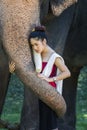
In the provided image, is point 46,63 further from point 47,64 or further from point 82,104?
point 82,104

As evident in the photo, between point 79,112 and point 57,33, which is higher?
point 57,33

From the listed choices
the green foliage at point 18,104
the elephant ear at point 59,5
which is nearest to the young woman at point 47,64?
the elephant ear at point 59,5

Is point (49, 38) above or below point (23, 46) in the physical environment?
below

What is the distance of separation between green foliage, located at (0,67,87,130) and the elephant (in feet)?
1.73

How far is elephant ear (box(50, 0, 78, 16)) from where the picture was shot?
5.79 m

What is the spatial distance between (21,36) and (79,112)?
3.50 m

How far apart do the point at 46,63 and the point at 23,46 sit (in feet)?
0.77

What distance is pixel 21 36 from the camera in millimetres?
5316

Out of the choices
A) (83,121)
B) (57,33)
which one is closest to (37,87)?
(57,33)

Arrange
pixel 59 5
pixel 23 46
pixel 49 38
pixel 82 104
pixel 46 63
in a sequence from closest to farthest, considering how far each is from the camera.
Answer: pixel 23 46, pixel 46 63, pixel 59 5, pixel 49 38, pixel 82 104

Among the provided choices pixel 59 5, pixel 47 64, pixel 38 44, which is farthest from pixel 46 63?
pixel 59 5

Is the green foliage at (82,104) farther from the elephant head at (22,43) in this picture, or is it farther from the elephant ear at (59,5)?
the elephant head at (22,43)

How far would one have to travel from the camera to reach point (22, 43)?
5.30 meters

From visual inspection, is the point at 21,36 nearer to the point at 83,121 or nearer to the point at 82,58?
the point at 82,58
